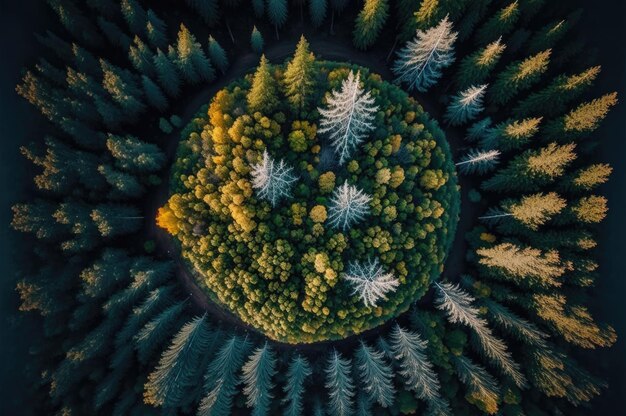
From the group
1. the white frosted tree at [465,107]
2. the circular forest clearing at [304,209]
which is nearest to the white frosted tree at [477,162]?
the white frosted tree at [465,107]

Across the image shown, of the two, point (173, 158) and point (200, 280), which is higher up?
point (173, 158)

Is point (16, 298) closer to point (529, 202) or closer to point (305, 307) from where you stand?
point (305, 307)

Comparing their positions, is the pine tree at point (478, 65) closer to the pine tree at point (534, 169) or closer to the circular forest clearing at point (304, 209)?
the circular forest clearing at point (304, 209)

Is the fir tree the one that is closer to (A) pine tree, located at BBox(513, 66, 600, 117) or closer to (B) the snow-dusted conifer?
(A) pine tree, located at BBox(513, 66, 600, 117)

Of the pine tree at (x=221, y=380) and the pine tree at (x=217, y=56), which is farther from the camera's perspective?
the pine tree at (x=217, y=56)

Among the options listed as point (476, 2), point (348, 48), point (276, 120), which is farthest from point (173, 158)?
point (476, 2)

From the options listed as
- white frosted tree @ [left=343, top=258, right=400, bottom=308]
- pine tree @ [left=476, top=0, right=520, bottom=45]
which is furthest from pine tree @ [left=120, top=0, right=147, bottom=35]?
pine tree @ [left=476, top=0, right=520, bottom=45]

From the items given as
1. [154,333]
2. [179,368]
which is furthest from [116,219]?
[179,368]
